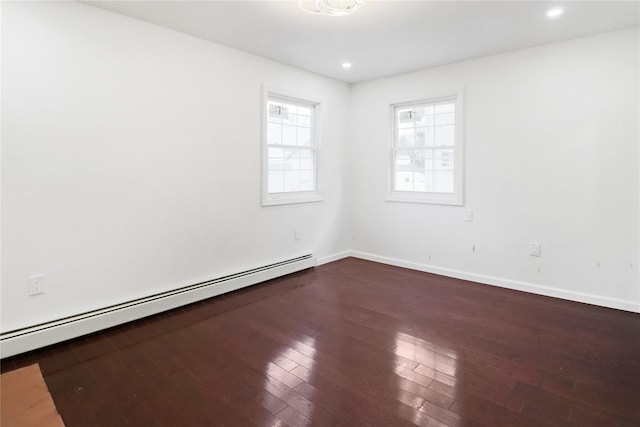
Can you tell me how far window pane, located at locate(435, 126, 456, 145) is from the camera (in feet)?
14.3

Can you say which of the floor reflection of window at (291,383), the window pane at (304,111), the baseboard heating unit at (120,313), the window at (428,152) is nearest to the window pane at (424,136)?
the window at (428,152)

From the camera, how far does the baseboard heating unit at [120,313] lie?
8.08 ft

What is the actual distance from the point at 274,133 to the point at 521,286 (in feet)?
10.7

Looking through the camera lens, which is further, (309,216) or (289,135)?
(309,216)

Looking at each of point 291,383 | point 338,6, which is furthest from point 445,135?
point 291,383

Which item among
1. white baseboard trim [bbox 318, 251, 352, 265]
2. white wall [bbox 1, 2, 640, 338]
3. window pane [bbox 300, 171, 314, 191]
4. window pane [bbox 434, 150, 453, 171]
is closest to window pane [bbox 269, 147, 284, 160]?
white wall [bbox 1, 2, 640, 338]

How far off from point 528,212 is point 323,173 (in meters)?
2.49

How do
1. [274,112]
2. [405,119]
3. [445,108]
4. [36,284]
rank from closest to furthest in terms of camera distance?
[36,284] → [274,112] → [445,108] → [405,119]

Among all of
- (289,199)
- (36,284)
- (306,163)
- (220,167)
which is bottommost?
(36,284)

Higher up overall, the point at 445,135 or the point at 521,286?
the point at 445,135

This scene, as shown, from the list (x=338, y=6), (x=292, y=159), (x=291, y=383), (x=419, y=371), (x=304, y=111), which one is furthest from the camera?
(x=304, y=111)

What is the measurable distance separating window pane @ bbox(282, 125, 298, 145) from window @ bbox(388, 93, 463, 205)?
54.2 inches

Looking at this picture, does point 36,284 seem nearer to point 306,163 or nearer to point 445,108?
point 306,163

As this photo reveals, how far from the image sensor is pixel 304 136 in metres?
4.71
